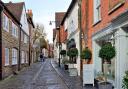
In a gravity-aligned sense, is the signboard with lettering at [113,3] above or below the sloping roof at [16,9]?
below

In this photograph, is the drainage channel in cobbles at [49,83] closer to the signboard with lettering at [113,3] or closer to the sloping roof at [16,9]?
the signboard with lettering at [113,3]

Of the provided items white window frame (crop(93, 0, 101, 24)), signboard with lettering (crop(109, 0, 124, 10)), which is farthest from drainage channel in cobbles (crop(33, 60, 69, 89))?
signboard with lettering (crop(109, 0, 124, 10))

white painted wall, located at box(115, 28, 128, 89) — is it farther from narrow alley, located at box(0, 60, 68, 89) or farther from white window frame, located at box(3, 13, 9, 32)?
white window frame, located at box(3, 13, 9, 32)

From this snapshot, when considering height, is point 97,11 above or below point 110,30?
above

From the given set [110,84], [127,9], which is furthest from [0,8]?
[127,9]

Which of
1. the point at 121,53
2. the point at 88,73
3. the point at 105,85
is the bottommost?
the point at 105,85

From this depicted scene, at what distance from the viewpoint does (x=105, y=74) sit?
16.1 meters

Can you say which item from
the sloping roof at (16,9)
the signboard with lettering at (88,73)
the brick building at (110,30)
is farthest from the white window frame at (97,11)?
the sloping roof at (16,9)

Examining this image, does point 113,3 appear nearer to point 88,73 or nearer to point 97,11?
A: point 97,11

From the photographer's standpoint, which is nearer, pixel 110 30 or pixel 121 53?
pixel 121 53

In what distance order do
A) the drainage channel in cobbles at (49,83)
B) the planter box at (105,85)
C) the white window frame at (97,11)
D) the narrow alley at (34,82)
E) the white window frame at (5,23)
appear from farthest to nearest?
the white window frame at (5,23) < the narrow alley at (34,82) < the drainage channel in cobbles at (49,83) < the white window frame at (97,11) < the planter box at (105,85)

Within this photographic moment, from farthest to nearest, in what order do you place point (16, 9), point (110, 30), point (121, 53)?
1. point (16, 9)
2. point (110, 30)
3. point (121, 53)

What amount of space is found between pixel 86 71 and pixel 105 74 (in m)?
1.63

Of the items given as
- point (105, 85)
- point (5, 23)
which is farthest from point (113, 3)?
point (5, 23)
